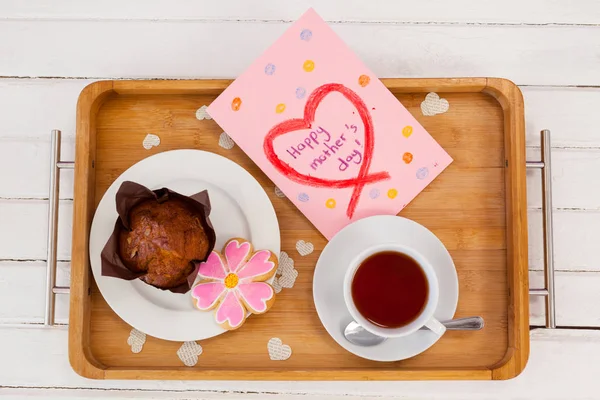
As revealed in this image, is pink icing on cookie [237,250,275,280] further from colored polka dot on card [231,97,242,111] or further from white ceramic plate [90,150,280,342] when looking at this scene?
colored polka dot on card [231,97,242,111]

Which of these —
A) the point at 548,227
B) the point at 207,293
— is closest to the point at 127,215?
the point at 207,293

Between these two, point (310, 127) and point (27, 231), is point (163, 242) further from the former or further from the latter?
point (27, 231)

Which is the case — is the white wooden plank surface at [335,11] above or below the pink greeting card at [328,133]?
above

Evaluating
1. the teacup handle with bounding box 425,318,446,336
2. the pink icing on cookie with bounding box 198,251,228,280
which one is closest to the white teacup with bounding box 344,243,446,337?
the teacup handle with bounding box 425,318,446,336

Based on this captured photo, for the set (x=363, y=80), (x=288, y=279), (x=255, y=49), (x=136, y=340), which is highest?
(x=255, y=49)

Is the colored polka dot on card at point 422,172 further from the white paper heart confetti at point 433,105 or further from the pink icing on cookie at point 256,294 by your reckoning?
the pink icing on cookie at point 256,294

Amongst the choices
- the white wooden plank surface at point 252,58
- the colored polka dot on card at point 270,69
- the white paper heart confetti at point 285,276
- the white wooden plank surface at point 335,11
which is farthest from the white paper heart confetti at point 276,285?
the white wooden plank surface at point 335,11

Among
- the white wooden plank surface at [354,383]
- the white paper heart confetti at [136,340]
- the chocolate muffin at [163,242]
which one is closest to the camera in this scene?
the chocolate muffin at [163,242]
